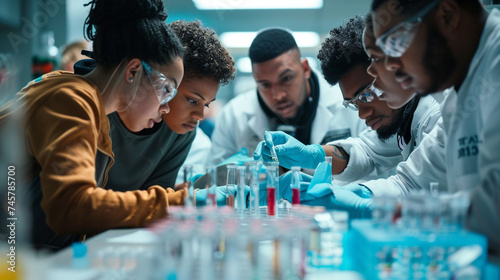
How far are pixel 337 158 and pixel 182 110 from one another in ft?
3.40

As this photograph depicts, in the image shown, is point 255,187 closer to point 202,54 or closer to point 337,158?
point 202,54

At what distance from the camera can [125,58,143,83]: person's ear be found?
5.30ft

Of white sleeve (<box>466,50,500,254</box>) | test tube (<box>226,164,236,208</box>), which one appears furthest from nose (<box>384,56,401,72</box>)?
test tube (<box>226,164,236,208</box>)

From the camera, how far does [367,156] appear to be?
2596 millimetres

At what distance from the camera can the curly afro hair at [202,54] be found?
217 centimetres

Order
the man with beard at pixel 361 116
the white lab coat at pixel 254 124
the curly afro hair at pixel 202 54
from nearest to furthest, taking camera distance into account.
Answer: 1. the man with beard at pixel 361 116
2. the curly afro hair at pixel 202 54
3. the white lab coat at pixel 254 124

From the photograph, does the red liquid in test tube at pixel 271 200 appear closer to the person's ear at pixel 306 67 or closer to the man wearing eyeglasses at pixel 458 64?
the man wearing eyeglasses at pixel 458 64

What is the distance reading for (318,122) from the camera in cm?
306

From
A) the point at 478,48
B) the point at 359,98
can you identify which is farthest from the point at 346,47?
the point at 478,48

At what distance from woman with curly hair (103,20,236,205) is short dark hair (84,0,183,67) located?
0.47 metres

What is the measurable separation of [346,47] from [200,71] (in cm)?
82

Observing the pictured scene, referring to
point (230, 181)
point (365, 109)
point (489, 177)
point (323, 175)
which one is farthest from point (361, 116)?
point (489, 177)

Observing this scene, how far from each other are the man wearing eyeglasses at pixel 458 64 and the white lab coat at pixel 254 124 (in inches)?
62.4

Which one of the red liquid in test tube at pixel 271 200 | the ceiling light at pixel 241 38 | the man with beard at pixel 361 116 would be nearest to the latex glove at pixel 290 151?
the man with beard at pixel 361 116
